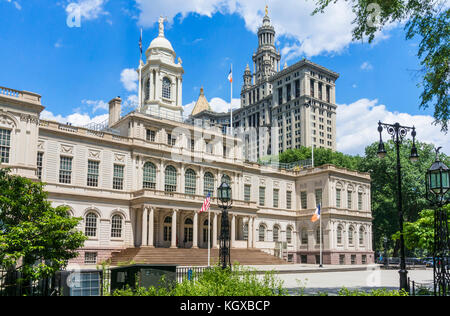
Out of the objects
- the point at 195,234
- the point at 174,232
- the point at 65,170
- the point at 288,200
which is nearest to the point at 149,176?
the point at 174,232

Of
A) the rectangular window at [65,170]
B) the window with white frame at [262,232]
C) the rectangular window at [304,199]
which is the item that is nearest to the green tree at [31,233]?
the rectangular window at [65,170]

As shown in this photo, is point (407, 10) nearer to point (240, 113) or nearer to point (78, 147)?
point (78, 147)

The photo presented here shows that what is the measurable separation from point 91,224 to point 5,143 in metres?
11.8

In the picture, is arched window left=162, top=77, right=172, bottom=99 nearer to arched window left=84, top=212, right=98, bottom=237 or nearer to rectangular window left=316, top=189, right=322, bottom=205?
arched window left=84, top=212, right=98, bottom=237

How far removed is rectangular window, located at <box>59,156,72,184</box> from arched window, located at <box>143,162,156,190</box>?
7.69 meters

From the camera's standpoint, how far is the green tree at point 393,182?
185 feet

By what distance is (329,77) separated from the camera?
114 metres

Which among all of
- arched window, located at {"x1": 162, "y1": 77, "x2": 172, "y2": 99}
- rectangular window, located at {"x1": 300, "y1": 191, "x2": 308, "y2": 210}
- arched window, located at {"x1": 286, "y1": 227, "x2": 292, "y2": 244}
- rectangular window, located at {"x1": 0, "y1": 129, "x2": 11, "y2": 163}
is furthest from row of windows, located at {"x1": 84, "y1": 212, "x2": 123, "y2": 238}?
rectangular window, located at {"x1": 300, "y1": 191, "x2": 308, "y2": 210}

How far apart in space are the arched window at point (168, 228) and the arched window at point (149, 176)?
3877 mm

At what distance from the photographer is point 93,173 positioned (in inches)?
1635

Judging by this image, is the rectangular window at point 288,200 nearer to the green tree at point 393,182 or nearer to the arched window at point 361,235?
the arched window at point 361,235

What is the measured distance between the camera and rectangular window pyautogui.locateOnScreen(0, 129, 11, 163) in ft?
105

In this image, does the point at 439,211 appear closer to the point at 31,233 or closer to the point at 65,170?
the point at 31,233
